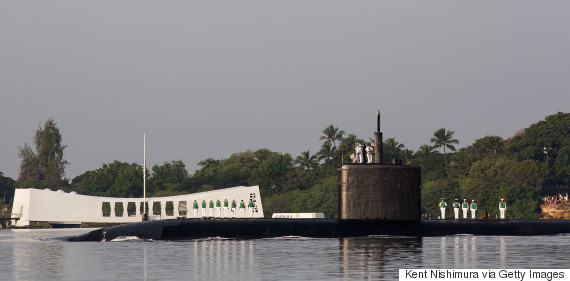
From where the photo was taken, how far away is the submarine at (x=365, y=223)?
4359 cm

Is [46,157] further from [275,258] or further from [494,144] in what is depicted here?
[275,258]

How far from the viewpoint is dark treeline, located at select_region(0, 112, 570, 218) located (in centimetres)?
12606

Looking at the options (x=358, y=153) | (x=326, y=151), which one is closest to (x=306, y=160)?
(x=326, y=151)

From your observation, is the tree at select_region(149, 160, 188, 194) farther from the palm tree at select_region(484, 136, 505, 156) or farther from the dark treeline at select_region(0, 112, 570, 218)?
the palm tree at select_region(484, 136, 505, 156)

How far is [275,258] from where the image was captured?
117 feet

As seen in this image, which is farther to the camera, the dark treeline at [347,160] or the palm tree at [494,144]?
the palm tree at [494,144]

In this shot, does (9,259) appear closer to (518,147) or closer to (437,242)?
(437,242)

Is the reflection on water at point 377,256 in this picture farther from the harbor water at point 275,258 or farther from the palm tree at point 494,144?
the palm tree at point 494,144

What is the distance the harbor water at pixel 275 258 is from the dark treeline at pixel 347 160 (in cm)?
7907

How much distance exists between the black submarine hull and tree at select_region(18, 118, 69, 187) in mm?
122679

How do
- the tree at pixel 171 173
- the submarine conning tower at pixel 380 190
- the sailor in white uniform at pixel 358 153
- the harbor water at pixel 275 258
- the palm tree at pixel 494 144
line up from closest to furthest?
the harbor water at pixel 275 258
the submarine conning tower at pixel 380 190
the sailor in white uniform at pixel 358 153
the palm tree at pixel 494 144
the tree at pixel 171 173

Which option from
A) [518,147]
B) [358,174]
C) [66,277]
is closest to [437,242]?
[358,174]

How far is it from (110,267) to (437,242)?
17.4m

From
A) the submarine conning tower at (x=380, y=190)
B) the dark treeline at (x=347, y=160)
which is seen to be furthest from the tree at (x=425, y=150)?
the submarine conning tower at (x=380, y=190)
